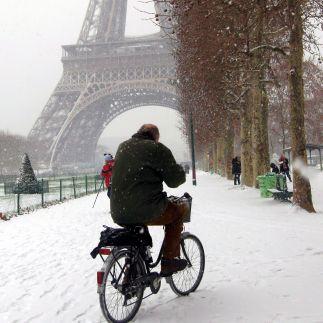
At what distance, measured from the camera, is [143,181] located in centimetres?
405

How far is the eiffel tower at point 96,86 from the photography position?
69.2 meters

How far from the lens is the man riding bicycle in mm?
4000

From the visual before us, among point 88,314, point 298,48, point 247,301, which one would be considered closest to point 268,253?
point 247,301

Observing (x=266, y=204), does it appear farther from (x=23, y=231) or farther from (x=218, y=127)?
(x=218, y=127)

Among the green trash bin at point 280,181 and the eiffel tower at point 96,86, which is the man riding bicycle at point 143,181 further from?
the eiffel tower at point 96,86

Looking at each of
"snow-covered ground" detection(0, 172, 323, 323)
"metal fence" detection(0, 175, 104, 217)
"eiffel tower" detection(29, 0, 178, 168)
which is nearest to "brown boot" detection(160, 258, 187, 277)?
"snow-covered ground" detection(0, 172, 323, 323)

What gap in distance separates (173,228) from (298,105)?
764cm

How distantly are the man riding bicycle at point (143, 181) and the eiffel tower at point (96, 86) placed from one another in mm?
62066

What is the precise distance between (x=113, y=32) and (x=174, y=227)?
8656cm

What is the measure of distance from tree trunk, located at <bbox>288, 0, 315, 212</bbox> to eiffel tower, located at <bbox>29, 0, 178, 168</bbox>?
54971mm

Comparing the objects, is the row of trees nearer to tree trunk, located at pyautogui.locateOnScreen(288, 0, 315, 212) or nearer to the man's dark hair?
tree trunk, located at pyautogui.locateOnScreen(288, 0, 315, 212)

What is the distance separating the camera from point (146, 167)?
4.07 meters

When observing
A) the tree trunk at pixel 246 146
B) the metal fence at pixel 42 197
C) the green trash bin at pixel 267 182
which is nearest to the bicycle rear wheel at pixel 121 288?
the green trash bin at pixel 267 182

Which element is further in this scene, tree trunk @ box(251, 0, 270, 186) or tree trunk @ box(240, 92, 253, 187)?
tree trunk @ box(240, 92, 253, 187)
